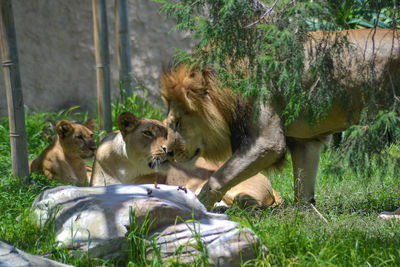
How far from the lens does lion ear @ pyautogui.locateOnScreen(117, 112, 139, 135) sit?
15.1 feet

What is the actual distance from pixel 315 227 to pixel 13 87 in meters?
3.04

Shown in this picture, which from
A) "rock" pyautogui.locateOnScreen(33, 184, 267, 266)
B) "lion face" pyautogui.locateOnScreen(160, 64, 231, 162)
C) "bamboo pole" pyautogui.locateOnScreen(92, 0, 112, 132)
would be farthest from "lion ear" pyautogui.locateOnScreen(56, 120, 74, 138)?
"rock" pyautogui.locateOnScreen(33, 184, 267, 266)

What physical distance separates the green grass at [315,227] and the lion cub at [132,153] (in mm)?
670

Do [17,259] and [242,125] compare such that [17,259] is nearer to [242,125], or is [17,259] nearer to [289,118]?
[289,118]

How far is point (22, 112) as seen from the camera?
4992mm

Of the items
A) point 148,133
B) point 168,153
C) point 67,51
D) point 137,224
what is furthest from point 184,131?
point 67,51

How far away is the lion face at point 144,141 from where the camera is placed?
4598 mm

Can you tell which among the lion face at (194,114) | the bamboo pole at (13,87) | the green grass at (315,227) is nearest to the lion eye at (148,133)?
the lion face at (194,114)

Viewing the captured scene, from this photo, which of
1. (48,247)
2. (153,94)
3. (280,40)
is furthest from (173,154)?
(153,94)

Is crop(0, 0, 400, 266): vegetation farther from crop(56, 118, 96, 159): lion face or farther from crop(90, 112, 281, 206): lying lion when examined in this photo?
crop(56, 118, 96, 159): lion face

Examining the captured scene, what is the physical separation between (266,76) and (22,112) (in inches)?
113

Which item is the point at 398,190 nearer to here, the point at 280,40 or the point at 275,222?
the point at 275,222

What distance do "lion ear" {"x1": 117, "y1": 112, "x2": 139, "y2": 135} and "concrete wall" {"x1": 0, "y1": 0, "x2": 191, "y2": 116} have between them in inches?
182

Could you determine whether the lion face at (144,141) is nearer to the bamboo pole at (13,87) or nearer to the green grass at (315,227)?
the green grass at (315,227)
